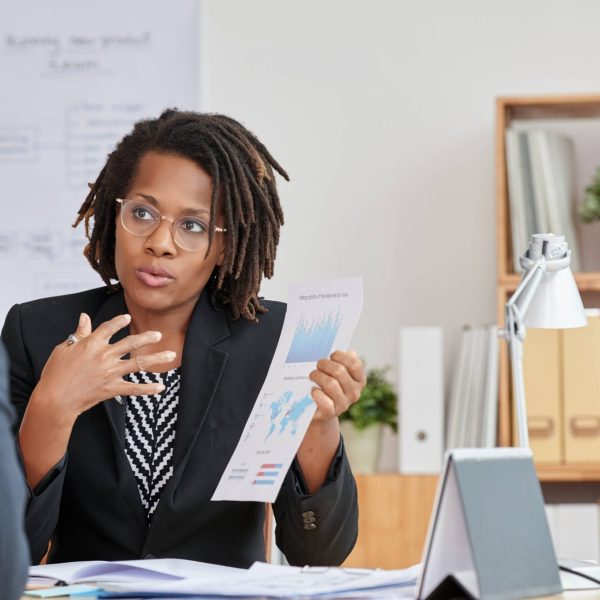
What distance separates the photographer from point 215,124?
1748mm

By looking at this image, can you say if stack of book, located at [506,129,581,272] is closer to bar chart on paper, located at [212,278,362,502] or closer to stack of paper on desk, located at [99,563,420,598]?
bar chart on paper, located at [212,278,362,502]

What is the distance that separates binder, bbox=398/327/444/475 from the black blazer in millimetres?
961

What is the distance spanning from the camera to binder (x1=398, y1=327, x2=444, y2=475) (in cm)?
264

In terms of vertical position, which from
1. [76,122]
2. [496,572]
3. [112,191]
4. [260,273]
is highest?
[76,122]

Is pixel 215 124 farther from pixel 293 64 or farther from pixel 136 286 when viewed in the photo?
pixel 293 64

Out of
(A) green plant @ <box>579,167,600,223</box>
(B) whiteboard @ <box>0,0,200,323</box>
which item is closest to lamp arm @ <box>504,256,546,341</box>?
(A) green plant @ <box>579,167,600,223</box>

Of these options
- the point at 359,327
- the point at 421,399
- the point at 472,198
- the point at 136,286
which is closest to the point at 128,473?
the point at 136,286

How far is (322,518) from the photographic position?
151cm

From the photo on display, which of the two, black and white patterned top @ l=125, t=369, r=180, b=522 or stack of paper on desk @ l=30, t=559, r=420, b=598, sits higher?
black and white patterned top @ l=125, t=369, r=180, b=522

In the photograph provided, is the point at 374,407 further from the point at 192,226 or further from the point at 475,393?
the point at 192,226

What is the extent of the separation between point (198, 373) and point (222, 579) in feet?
1.89

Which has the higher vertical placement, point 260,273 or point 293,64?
point 293,64

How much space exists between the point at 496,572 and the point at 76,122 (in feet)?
7.49

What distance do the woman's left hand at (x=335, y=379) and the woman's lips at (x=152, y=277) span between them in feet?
1.17
